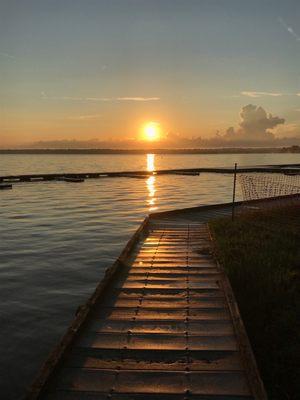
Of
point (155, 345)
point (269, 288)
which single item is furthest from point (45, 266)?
point (155, 345)

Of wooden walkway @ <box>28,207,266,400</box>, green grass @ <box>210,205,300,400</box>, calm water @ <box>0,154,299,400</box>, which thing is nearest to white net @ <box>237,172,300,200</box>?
green grass @ <box>210,205,300,400</box>

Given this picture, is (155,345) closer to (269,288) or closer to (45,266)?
(269,288)

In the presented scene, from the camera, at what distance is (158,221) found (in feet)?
68.1

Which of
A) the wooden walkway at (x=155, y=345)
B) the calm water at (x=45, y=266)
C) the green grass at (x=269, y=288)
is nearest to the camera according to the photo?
the wooden walkway at (x=155, y=345)

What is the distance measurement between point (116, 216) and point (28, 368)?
23340 millimetres

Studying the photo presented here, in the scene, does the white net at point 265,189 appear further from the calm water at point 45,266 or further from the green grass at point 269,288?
the calm water at point 45,266

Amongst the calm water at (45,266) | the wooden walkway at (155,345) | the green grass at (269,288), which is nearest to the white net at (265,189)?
the green grass at (269,288)

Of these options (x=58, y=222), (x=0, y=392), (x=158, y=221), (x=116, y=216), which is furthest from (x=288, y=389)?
(x=116, y=216)

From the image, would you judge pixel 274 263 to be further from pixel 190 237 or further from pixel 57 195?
pixel 57 195

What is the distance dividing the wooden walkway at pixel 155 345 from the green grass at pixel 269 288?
1187mm

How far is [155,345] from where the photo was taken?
716 centimetres

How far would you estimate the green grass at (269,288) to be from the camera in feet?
26.3

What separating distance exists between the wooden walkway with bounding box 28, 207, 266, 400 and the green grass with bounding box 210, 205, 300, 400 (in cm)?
119

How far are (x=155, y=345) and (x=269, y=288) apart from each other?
18.6 feet
